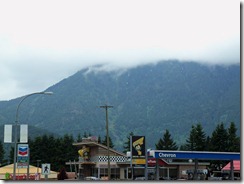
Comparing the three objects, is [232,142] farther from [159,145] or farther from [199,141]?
[159,145]

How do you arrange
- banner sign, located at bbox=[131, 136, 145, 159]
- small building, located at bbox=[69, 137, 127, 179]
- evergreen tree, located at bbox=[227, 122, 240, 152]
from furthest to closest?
evergreen tree, located at bbox=[227, 122, 240, 152]
small building, located at bbox=[69, 137, 127, 179]
banner sign, located at bbox=[131, 136, 145, 159]

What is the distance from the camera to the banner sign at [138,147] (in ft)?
129

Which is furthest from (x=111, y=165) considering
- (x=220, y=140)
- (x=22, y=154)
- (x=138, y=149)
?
(x=22, y=154)

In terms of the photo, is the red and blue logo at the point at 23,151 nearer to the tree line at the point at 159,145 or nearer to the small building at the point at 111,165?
the small building at the point at 111,165

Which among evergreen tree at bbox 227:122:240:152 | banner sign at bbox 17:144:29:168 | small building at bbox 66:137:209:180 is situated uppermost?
evergreen tree at bbox 227:122:240:152

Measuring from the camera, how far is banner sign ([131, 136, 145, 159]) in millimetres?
39406

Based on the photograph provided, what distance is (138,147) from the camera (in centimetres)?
3966

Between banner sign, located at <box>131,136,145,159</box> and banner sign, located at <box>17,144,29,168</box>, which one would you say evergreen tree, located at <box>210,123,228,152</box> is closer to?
banner sign, located at <box>131,136,145,159</box>

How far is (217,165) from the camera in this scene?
83.2 m

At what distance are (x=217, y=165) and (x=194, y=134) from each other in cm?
706

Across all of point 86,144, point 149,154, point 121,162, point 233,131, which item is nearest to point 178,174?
point 121,162

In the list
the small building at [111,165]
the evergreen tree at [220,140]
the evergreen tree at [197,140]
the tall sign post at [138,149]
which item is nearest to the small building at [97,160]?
the small building at [111,165]

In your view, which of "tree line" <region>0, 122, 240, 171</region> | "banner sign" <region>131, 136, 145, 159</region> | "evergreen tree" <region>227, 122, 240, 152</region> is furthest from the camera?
"tree line" <region>0, 122, 240, 171</region>

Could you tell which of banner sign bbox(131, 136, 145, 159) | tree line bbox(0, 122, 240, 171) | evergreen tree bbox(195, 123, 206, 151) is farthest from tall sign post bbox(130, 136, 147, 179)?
evergreen tree bbox(195, 123, 206, 151)
